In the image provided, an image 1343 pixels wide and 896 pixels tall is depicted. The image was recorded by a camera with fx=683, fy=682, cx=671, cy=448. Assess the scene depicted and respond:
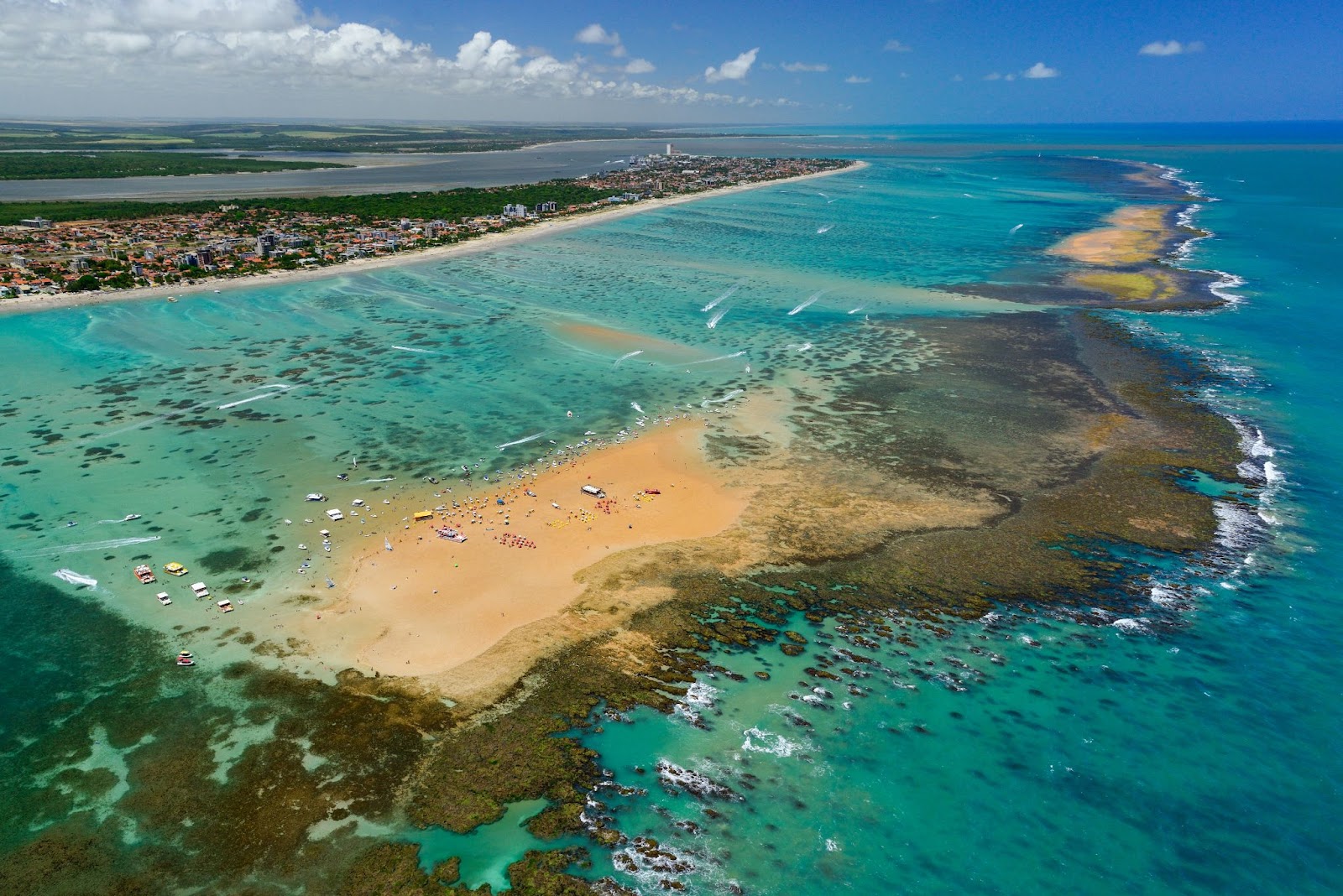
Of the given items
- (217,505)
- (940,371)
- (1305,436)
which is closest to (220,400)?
(217,505)

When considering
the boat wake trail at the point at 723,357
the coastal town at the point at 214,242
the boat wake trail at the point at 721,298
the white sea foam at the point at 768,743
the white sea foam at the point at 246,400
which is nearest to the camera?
the white sea foam at the point at 768,743

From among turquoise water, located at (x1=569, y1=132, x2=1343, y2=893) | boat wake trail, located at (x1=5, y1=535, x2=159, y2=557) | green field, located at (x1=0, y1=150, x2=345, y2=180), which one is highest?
green field, located at (x1=0, y1=150, x2=345, y2=180)

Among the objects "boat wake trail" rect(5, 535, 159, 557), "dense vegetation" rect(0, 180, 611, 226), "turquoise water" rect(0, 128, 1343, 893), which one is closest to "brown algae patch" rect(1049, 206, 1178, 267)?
"turquoise water" rect(0, 128, 1343, 893)

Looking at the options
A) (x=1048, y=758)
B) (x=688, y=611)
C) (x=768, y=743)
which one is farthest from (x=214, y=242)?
(x=1048, y=758)

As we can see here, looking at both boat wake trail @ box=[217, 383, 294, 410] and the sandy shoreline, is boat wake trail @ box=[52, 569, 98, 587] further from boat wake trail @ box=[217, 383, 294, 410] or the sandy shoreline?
the sandy shoreline

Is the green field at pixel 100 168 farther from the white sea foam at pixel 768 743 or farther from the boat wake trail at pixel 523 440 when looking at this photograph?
the white sea foam at pixel 768 743

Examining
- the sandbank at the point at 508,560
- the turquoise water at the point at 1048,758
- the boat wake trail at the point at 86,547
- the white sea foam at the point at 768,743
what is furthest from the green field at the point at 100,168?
the turquoise water at the point at 1048,758
